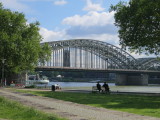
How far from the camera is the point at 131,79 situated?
474 ft

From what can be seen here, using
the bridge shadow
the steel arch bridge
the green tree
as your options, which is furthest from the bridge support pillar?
the bridge shadow

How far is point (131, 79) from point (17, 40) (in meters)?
93.9

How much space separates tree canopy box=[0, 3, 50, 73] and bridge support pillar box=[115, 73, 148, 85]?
79.8 metres

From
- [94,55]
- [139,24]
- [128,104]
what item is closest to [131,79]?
[94,55]

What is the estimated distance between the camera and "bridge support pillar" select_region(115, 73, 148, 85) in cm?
13849

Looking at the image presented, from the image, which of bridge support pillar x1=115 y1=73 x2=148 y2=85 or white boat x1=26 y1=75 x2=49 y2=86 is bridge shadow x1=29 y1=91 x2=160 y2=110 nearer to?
white boat x1=26 y1=75 x2=49 y2=86

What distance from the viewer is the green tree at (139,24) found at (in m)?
37.6

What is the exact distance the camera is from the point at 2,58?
193 feet

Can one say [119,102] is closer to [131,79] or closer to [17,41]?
[17,41]

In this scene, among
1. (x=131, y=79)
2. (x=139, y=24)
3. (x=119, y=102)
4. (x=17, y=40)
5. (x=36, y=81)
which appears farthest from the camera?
(x=131, y=79)

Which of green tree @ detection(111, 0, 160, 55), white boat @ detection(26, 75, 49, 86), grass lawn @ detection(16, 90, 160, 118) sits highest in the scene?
green tree @ detection(111, 0, 160, 55)

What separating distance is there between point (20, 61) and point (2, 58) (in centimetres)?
343

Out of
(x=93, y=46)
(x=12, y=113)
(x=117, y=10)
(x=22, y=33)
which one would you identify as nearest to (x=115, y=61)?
(x=93, y=46)

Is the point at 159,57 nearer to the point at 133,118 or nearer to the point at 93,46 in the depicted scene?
the point at 133,118
